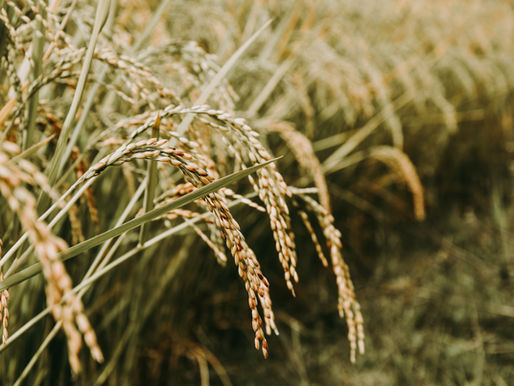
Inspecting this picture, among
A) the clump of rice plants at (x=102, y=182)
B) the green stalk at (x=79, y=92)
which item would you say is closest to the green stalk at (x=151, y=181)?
the clump of rice plants at (x=102, y=182)

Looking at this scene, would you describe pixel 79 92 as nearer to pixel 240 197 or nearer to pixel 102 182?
pixel 240 197

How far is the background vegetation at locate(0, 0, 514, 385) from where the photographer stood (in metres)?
0.66

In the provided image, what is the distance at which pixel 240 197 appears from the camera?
631mm

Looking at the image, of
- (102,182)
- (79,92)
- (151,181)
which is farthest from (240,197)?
(102,182)

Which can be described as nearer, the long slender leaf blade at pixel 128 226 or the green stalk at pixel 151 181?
the long slender leaf blade at pixel 128 226

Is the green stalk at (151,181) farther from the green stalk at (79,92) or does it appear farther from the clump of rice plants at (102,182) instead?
the green stalk at (79,92)

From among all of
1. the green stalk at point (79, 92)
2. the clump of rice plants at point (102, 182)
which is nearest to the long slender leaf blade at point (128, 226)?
the clump of rice plants at point (102, 182)

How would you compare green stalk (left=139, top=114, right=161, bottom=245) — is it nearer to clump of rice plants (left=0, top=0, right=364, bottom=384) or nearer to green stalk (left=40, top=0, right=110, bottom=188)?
clump of rice plants (left=0, top=0, right=364, bottom=384)

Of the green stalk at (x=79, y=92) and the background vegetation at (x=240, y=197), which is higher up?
the green stalk at (x=79, y=92)

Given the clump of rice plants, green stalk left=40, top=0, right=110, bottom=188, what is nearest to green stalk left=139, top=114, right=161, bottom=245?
the clump of rice plants

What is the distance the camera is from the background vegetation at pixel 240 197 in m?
0.66

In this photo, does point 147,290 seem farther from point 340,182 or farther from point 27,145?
point 340,182

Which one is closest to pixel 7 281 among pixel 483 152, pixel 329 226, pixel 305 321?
pixel 329 226

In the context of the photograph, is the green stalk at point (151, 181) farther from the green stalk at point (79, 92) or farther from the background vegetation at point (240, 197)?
→ the green stalk at point (79, 92)
